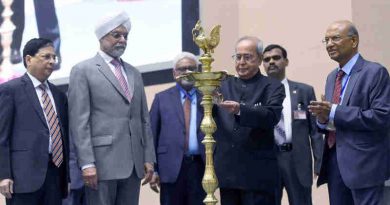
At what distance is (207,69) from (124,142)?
A: 0.73 meters

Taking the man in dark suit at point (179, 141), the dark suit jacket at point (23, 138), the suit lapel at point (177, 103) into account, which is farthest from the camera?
the suit lapel at point (177, 103)

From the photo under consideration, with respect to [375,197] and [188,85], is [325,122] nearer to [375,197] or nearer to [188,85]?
[375,197]

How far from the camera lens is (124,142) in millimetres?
4785

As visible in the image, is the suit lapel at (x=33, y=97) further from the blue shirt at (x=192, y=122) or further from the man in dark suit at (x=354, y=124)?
the man in dark suit at (x=354, y=124)

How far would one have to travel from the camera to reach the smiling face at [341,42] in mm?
4695

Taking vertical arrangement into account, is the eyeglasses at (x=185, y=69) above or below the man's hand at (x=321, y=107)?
above

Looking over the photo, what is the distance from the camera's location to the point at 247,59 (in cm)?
483

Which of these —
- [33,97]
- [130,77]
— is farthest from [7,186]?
[130,77]

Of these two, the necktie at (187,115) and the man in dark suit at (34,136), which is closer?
the man in dark suit at (34,136)

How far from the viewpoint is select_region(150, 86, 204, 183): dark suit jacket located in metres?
5.41

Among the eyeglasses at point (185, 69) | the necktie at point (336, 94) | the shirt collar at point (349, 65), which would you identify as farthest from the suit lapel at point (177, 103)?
the shirt collar at point (349, 65)

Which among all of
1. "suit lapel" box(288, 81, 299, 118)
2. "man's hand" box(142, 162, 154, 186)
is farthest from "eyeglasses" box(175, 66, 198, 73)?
"man's hand" box(142, 162, 154, 186)

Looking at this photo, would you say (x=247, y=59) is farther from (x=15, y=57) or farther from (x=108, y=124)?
(x=15, y=57)

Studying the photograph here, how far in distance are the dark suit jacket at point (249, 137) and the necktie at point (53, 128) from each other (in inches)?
34.0
